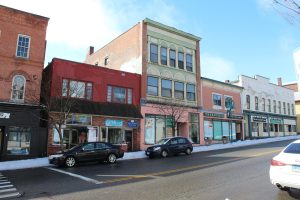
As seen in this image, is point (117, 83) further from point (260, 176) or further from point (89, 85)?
point (260, 176)

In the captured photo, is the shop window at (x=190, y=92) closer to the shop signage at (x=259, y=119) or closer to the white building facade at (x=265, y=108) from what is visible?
the white building facade at (x=265, y=108)

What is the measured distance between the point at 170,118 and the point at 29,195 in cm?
2177

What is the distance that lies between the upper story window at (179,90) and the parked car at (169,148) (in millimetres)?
9022

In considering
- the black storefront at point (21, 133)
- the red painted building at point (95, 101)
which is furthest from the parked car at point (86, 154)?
the red painted building at point (95, 101)

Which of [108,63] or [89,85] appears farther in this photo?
[108,63]

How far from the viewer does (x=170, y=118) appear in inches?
1178

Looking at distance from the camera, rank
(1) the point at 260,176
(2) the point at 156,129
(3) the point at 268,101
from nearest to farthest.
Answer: (1) the point at 260,176 < (2) the point at 156,129 < (3) the point at 268,101

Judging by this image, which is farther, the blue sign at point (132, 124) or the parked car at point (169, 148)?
the blue sign at point (132, 124)

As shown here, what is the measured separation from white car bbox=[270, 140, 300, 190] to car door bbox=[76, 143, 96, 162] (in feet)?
39.0

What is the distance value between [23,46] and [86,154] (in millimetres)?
10557

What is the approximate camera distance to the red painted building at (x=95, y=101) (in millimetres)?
23297

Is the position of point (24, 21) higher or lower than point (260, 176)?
higher

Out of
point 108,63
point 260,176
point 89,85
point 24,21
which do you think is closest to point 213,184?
point 260,176

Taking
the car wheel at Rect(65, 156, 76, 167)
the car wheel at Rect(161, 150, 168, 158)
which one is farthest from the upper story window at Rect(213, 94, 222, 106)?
the car wheel at Rect(65, 156, 76, 167)
